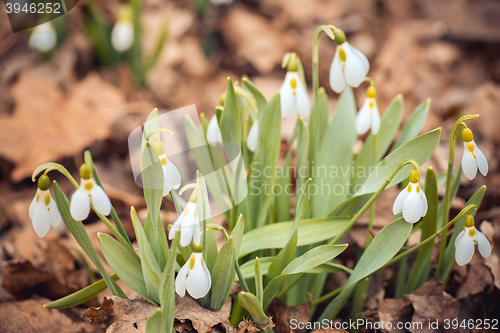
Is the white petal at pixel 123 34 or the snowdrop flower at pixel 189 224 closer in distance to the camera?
the snowdrop flower at pixel 189 224

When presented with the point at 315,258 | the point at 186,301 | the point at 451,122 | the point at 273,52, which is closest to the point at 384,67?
the point at 451,122

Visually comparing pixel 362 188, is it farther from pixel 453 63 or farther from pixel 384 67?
pixel 453 63

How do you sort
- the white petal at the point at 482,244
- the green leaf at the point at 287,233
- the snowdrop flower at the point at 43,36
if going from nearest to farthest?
the white petal at the point at 482,244, the green leaf at the point at 287,233, the snowdrop flower at the point at 43,36

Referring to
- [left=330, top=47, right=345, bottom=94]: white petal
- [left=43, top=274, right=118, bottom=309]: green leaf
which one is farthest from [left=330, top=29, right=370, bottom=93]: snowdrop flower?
[left=43, top=274, right=118, bottom=309]: green leaf

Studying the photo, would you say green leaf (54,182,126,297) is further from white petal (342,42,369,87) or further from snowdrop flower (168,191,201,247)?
white petal (342,42,369,87)

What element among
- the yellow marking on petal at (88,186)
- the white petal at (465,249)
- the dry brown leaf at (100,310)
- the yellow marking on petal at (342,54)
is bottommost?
the dry brown leaf at (100,310)

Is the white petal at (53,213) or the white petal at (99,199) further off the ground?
the white petal at (99,199)

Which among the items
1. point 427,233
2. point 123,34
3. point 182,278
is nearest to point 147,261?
point 182,278

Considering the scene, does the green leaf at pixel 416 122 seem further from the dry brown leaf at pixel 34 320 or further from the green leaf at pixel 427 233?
the dry brown leaf at pixel 34 320

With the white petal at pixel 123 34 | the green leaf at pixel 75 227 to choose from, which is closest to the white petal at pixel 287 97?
the green leaf at pixel 75 227
